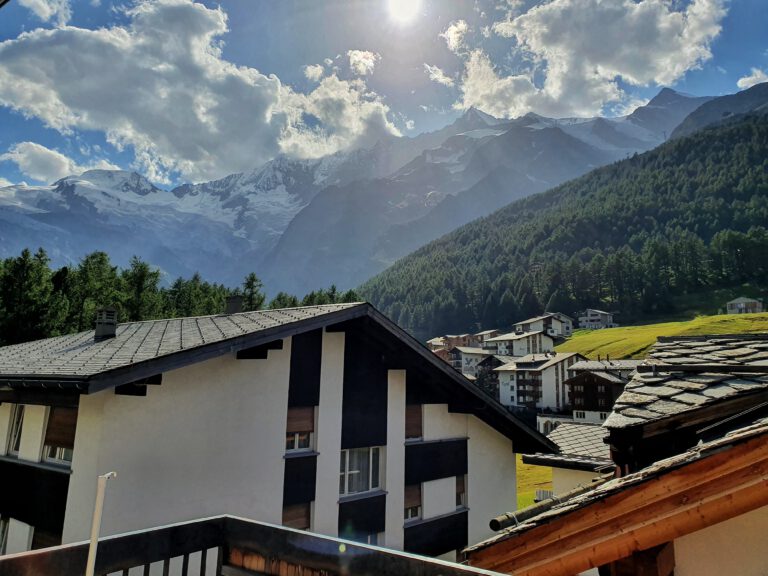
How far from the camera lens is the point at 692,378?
18.6 feet

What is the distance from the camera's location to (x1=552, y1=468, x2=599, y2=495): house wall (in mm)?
12578

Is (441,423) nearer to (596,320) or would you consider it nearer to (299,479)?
(299,479)

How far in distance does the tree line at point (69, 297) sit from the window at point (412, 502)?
13.0 m

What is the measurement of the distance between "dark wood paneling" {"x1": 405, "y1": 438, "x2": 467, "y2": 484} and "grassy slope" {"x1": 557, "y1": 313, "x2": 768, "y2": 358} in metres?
75.6

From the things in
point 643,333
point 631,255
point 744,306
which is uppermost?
point 631,255

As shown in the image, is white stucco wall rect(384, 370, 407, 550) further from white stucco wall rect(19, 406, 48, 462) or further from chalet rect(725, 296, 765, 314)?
chalet rect(725, 296, 765, 314)

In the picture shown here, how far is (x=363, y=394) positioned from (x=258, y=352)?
3.28m

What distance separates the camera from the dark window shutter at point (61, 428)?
909 centimetres

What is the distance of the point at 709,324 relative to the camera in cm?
8875

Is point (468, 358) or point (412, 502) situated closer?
point (412, 502)

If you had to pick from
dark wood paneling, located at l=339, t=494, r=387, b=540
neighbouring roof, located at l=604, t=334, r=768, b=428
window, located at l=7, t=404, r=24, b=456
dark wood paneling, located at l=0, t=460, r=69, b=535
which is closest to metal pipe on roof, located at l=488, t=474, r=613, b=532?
neighbouring roof, located at l=604, t=334, r=768, b=428

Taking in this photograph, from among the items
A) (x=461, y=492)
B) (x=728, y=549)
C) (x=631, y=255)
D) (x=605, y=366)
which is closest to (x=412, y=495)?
(x=461, y=492)

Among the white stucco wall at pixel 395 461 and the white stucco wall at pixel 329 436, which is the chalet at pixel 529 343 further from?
the white stucco wall at pixel 329 436

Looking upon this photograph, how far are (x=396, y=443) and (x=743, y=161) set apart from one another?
8345 inches
